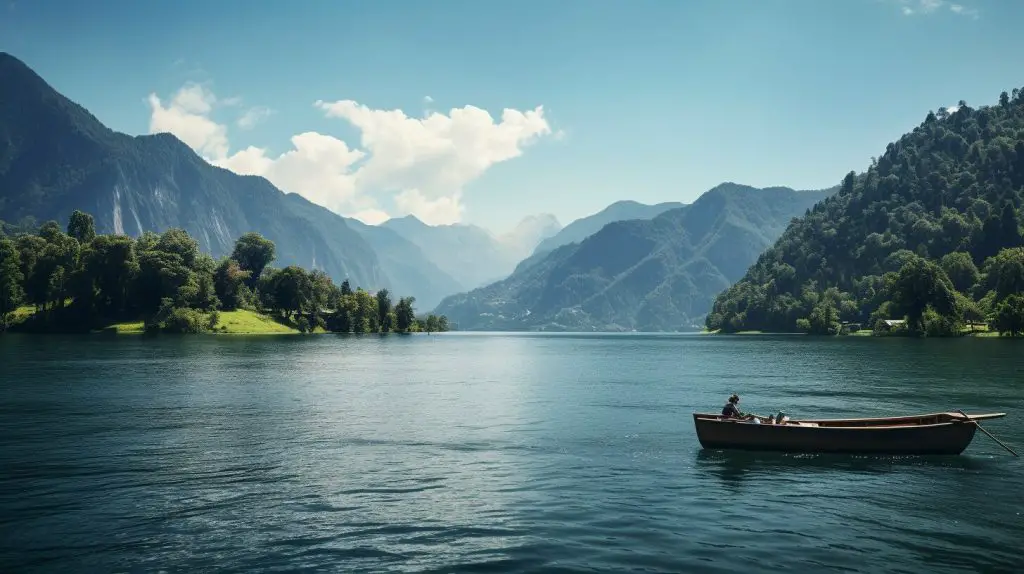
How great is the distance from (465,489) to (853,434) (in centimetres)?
2423

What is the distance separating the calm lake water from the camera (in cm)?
2216

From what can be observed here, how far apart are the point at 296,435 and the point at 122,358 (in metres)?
83.9

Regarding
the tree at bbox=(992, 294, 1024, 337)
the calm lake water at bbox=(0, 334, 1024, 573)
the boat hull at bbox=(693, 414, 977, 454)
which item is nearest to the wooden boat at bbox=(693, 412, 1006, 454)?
the boat hull at bbox=(693, 414, 977, 454)

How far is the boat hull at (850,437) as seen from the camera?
38344mm

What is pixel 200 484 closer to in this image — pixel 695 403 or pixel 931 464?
pixel 931 464

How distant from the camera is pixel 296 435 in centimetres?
4619

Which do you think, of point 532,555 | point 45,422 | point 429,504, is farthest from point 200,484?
point 45,422

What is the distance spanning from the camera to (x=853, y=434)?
128 ft

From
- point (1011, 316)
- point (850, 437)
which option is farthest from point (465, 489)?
point (1011, 316)

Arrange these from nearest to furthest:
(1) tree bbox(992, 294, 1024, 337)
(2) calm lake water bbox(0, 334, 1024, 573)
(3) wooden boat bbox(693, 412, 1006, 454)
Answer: (2) calm lake water bbox(0, 334, 1024, 573), (3) wooden boat bbox(693, 412, 1006, 454), (1) tree bbox(992, 294, 1024, 337)

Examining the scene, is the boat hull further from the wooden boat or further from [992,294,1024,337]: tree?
[992,294,1024,337]: tree

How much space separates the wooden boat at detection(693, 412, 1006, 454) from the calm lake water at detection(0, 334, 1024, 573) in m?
1.07

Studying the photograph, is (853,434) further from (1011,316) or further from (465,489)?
(1011,316)

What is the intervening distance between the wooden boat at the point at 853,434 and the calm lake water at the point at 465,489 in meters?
1.07
